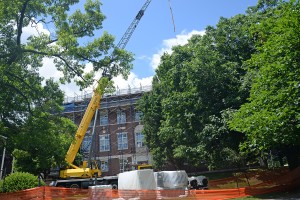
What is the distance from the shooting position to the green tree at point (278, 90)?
14078mm

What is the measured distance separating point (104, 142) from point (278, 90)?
123 ft

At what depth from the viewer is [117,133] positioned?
4941cm

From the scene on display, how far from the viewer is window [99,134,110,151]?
49.3 metres

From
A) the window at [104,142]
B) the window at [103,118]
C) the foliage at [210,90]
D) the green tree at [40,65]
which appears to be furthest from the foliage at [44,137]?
the window at [103,118]

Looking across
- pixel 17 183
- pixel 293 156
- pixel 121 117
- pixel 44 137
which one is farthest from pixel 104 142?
pixel 44 137

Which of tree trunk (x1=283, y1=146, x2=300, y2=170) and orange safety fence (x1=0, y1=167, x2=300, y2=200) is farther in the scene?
tree trunk (x1=283, y1=146, x2=300, y2=170)

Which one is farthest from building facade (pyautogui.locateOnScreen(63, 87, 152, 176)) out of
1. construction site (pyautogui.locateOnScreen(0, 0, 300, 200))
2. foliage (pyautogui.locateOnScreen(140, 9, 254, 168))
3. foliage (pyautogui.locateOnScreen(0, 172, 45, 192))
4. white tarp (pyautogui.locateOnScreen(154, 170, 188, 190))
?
foliage (pyautogui.locateOnScreen(0, 172, 45, 192))

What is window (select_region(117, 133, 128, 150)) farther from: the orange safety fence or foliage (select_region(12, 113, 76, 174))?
foliage (select_region(12, 113, 76, 174))

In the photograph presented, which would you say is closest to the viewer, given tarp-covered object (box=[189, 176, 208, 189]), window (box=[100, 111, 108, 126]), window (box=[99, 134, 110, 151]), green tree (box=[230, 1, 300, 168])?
green tree (box=[230, 1, 300, 168])

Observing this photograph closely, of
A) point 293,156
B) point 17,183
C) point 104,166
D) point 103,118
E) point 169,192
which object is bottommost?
point 169,192

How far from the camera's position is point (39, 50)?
46.5 feet

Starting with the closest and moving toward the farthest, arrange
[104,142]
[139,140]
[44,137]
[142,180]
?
[44,137] < [142,180] < [139,140] < [104,142]

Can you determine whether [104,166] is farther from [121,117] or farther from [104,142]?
[121,117]

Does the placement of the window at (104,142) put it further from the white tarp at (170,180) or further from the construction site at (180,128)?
the white tarp at (170,180)
